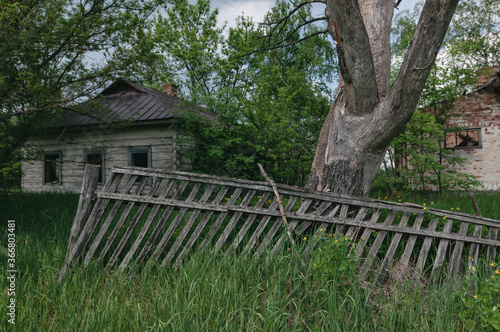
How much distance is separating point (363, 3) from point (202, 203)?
3.35 metres

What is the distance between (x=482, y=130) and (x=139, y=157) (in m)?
14.0

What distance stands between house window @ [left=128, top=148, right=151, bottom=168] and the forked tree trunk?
875 centimetres

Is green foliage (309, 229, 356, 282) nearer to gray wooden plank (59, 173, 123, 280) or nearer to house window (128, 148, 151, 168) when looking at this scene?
gray wooden plank (59, 173, 123, 280)

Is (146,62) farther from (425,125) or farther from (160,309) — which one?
(425,125)

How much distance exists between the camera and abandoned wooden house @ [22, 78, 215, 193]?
1163 centimetres

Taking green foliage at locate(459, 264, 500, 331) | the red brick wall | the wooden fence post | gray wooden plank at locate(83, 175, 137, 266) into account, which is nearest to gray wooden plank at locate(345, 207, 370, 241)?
green foliage at locate(459, 264, 500, 331)

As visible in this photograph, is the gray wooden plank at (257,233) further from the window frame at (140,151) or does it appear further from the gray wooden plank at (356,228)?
the window frame at (140,151)

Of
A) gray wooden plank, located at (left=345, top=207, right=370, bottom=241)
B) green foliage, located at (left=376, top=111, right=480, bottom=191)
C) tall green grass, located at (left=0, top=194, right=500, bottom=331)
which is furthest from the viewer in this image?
green foliage, located at (left=376, top=111, right=480, bottom=191)

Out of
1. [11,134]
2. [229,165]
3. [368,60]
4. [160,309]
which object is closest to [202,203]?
[160,309]

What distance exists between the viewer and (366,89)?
3.88 m

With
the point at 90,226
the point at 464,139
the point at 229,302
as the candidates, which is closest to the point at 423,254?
the point at 229,302

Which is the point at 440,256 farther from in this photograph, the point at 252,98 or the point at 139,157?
the point at 252,98

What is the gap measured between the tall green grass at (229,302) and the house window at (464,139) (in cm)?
1334

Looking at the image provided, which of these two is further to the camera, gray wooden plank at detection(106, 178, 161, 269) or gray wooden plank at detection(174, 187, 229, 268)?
gray wooden plank at detection(106, 178, 161, 269)
